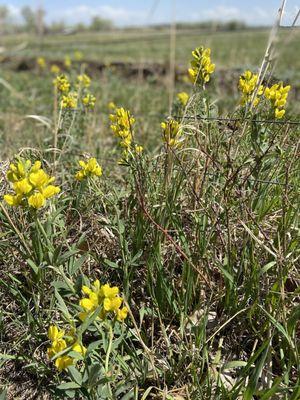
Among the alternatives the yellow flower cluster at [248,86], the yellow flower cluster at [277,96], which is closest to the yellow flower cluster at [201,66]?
the yellow flower cluster at [248,86]

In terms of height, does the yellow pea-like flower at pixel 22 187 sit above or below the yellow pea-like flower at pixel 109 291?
above

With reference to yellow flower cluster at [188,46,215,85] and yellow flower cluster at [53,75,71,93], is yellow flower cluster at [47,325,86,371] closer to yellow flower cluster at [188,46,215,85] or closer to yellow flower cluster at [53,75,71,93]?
yellow flower cluster at [188,46,215,85]

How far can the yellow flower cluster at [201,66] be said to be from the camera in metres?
1.70

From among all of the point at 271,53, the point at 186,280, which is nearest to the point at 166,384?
the point at 186,280

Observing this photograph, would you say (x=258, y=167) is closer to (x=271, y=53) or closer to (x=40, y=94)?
(x=271, y=53)

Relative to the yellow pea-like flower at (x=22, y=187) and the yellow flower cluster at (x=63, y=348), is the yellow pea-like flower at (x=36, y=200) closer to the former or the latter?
the yellow pea-like flower at (x=22, y=187)

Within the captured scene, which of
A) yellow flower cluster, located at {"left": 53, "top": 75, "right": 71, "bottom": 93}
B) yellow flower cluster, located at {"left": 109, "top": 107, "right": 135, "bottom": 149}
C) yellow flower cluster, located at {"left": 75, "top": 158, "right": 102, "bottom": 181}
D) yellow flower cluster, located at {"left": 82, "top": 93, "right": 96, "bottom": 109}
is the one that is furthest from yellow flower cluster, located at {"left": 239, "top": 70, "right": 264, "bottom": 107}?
yellow flower cluster, located at {"left": 53, "top": 75, "right": 71, "bottom": 93}

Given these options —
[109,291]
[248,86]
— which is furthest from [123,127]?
[109,291]

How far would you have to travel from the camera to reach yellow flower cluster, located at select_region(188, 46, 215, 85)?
170 centimetres

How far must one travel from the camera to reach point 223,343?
1.43m

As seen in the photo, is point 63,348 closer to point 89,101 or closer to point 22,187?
point 22,187

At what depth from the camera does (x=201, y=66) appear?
1702 millimetres

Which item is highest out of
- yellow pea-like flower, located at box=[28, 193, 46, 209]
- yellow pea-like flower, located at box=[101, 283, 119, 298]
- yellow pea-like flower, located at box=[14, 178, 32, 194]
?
yellow pea-like flower, located at box=[14, 178, 32, 194]

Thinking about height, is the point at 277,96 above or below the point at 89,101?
above
